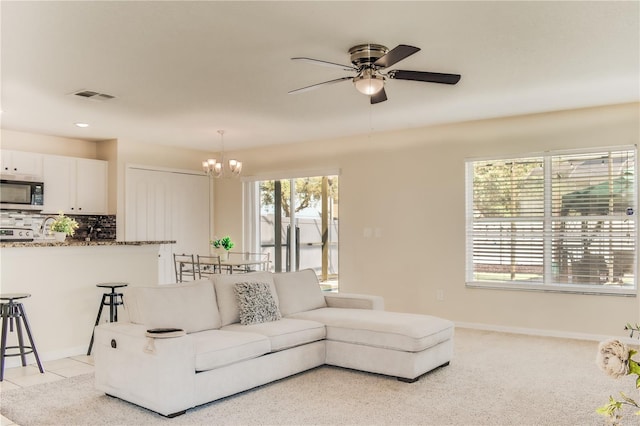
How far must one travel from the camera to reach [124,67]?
4.20 metres

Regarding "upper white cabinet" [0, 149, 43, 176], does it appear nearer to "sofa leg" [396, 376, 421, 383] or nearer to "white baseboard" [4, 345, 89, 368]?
"white baseboard" [4, 345, 89, 368]

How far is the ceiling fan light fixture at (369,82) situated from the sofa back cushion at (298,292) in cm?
211

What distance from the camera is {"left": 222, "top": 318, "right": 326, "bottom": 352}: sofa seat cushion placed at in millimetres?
4043

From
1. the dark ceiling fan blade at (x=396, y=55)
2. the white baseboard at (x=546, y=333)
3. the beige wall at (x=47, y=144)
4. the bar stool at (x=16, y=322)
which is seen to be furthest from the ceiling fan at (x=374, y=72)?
the beige wall at (x=47, y=144)

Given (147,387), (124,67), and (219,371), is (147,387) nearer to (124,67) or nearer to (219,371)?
Answer: (219,371)

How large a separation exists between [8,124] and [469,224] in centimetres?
593

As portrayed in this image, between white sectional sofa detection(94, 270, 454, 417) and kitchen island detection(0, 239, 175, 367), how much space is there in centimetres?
128

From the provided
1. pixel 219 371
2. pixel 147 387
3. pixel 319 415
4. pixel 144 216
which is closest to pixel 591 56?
pixel 319 415

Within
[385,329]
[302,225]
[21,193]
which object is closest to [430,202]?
[302,225]

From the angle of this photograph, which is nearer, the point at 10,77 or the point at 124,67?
the point at 124,67

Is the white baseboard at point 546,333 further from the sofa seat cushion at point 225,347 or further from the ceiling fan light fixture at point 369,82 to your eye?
the ceiling fan light fixture at point 369,82

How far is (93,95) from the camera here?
16.6 feet

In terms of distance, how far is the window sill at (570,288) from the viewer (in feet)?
17.9

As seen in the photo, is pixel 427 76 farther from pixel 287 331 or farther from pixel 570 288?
pixel 570 288
